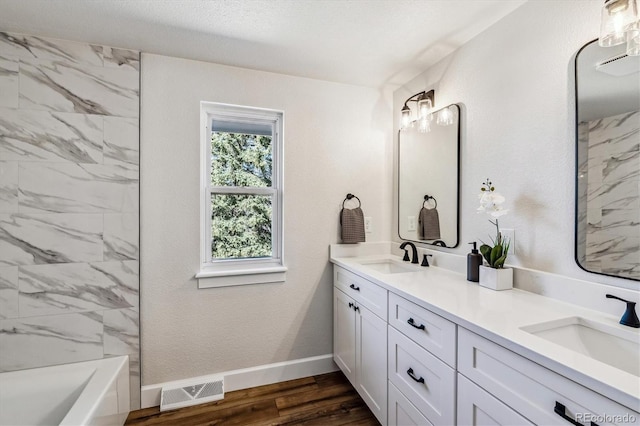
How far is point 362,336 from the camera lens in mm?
1943

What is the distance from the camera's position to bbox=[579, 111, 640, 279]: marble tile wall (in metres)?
1.12

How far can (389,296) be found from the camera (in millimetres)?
1646

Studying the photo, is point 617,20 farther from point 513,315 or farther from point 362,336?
point 362,336

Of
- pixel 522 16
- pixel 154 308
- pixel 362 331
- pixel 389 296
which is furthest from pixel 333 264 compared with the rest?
pixel 522 16

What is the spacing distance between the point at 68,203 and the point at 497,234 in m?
2.56

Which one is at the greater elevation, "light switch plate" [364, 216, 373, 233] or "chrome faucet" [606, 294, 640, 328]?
"light switch plate" [364, 216, 373, 233]

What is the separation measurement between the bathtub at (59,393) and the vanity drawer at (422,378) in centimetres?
154

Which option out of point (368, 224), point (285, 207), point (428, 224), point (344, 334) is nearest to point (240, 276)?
point (285, 207)

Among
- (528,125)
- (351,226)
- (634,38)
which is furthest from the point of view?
(351,226)

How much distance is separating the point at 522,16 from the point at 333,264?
6.30ft

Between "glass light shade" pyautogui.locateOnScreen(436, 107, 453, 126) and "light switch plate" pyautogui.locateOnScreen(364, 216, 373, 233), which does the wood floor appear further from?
"glass light shade" pyautogui.locateOnScreen(436, 107, 453, 126)

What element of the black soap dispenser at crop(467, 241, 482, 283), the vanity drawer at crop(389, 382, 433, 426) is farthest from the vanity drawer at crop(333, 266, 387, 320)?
the black soap dispenser at crop(467, 241, 482, 283)

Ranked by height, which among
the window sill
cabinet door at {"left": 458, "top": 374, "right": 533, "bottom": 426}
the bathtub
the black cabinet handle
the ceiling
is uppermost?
the ceiling

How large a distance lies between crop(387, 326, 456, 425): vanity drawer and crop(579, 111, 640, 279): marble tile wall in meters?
0.77
